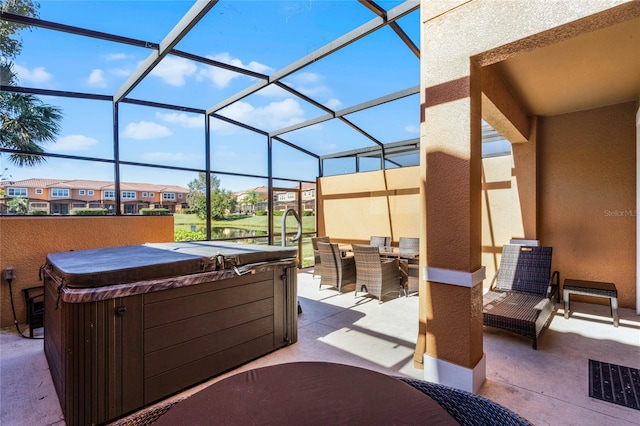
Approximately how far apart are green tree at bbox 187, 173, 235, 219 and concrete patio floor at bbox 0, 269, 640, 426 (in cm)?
339

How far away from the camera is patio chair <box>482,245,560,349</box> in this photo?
347 centimetres

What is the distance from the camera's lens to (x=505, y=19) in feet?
7.77

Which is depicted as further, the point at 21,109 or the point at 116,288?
the point at 21,109

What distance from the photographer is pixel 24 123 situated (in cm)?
466

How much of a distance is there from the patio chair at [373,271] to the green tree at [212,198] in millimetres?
3470

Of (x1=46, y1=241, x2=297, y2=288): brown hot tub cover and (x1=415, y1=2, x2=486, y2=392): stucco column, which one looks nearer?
(x1=46, y1=241, x2=297, y2=288): brown hot tub cover

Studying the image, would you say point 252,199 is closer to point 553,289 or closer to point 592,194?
point 553,289

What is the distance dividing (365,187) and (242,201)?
3376 millimetres

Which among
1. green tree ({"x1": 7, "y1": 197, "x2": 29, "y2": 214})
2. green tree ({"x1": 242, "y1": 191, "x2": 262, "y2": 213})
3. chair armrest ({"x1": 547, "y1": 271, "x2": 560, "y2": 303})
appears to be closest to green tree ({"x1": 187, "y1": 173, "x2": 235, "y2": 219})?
green tree ({"x1": 242, "y1": 191, "x2": 262, "y2": 213})

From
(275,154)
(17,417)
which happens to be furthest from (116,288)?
(275,154)

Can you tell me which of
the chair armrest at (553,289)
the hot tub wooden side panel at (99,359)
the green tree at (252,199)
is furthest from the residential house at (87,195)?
the chair armrest at (553,289)

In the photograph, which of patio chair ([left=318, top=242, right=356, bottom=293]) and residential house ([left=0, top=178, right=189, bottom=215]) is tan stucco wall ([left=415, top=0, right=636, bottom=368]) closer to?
patio chair ([left=318, top=242, right=356, bottom=293])

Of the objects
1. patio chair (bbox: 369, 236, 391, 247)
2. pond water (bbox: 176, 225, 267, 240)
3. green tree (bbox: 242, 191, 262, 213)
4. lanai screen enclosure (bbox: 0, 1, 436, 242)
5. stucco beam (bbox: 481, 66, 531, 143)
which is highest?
lanai screen enclosure (bbox: 0, 1, 436, 242)

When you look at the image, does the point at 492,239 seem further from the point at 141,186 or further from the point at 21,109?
the point at 21,109
